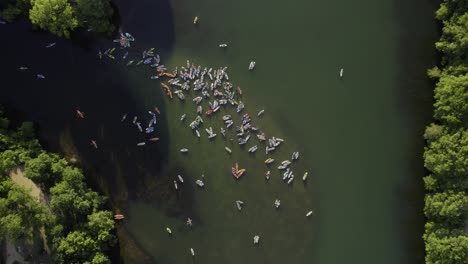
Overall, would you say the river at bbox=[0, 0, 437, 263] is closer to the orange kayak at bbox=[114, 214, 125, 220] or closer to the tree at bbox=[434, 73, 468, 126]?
the orange kayak at bbox=[114, 214, 125, 220]

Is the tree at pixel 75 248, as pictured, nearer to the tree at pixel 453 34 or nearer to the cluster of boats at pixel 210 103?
the cluster of boats at pixel 210 103

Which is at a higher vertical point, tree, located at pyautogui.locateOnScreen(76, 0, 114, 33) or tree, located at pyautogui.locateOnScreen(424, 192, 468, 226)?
tree, located at pyautogui.locateOnScreen(76, 0, 114, 33)

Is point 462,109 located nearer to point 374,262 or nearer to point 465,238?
Result: point 465,238

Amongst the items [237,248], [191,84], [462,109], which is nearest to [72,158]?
[191,84]

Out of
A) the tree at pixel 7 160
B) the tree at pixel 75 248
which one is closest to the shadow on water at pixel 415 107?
the tree at pixel 75 248

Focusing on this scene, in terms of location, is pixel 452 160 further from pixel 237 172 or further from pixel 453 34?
pixel 237 172

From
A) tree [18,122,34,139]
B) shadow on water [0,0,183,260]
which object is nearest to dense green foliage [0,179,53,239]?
tree [18,122,34,139]
